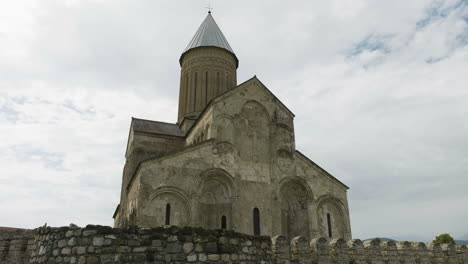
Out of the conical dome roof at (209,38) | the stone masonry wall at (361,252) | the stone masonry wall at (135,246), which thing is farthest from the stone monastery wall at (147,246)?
the conical dome roof at (209,38)

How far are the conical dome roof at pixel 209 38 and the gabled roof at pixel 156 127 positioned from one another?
5.40m

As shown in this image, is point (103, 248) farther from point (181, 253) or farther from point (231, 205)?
point (231, 205)

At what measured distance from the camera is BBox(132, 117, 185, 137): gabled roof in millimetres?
20089

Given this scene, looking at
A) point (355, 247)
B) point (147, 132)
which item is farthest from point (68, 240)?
point (147, 132)

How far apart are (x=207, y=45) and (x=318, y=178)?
1178cm

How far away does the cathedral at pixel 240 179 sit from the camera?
1365cm

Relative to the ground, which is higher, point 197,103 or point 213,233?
point 197,103

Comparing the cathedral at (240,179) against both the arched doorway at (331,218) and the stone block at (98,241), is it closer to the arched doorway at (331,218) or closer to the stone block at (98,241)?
the arched doorway at (331,218)

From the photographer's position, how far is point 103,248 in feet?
16.6

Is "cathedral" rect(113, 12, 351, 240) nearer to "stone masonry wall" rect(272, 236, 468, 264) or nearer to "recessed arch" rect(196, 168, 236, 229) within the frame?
"recessed arch" rect(196, 168, 236, 229)

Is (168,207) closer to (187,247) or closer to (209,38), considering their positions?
(187,247)

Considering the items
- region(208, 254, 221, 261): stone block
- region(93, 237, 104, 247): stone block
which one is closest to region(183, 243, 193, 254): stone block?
region(208, 254, 221, 261): stone block

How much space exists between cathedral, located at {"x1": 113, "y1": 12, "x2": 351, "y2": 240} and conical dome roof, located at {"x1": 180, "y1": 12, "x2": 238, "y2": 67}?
23.8 feet

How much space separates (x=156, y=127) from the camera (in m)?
21.0
